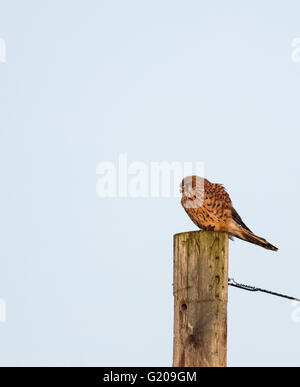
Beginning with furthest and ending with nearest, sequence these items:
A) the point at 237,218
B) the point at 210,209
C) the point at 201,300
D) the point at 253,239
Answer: the point at 253,239 < the point at 237,218 < the point at 210,209 < the point at 201,300

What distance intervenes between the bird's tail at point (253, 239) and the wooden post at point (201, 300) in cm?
271

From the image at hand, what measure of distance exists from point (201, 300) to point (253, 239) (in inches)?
121

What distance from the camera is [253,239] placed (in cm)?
786

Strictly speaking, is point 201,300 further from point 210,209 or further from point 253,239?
point 253,239

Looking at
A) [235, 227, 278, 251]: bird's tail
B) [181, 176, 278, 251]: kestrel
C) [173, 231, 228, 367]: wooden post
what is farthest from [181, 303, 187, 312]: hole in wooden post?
[235, 227, 278, 251]: bird's tail

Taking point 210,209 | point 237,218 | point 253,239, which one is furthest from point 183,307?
point 253,239

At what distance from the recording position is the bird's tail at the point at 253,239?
7664mm

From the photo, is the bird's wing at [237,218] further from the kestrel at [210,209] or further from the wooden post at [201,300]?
the wooden post at [201,300]


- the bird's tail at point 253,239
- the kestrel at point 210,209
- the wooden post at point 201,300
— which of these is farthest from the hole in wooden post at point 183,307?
the bird's tail at point 253,239

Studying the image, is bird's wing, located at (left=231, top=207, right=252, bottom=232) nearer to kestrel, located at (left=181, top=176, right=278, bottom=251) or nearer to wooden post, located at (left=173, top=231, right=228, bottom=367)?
kestrel, located at (left=181, top=176, right=278, bottom=251)

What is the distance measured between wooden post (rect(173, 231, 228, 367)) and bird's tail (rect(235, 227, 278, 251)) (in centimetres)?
271

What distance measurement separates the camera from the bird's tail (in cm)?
766
